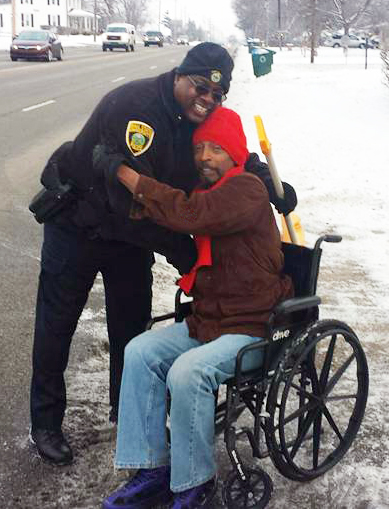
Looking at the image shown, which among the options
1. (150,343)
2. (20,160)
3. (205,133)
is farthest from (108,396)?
(20,160)

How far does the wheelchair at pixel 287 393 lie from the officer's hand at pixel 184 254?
316 mm

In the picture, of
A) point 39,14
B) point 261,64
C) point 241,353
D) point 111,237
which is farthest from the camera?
point 39,14

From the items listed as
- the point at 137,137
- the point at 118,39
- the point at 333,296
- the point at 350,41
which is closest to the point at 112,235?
the point at 137,137

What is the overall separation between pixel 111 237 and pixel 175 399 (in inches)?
27.4

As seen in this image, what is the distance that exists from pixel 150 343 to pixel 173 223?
0.51 m

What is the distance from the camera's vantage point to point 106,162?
251 centimetres

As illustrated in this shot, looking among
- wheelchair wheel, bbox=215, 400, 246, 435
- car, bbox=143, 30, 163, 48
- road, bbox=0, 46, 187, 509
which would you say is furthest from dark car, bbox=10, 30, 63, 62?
car, bbox=143, 30, 163, 48

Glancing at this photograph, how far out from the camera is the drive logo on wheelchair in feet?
8.66

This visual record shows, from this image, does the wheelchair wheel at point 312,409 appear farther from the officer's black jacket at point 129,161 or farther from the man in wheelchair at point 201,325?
the officer's black jacket at point 129,161

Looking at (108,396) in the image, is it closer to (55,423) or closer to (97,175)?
(55,423)

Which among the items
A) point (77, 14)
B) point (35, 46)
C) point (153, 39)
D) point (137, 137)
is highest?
point (77, 14)

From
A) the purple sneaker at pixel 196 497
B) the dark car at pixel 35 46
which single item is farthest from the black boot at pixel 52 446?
the dark car at pixel 35 46

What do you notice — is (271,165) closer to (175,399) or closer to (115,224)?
(115,224)

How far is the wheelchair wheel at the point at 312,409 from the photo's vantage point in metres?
2.55
